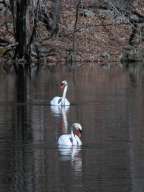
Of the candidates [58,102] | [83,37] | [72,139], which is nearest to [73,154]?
[72,139]

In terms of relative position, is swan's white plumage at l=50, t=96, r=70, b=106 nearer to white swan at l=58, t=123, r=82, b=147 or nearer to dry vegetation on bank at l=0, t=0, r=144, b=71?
white swan at l=58, t=123, r=82, b=147

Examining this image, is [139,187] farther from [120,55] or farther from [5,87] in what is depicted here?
[120,55]

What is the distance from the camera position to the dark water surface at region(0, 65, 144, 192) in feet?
58.6

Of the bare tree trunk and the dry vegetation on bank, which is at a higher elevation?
the bare tree trunk

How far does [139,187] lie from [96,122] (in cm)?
1024

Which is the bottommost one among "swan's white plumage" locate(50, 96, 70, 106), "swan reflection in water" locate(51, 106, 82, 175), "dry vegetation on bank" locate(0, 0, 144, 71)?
"dry vegetation on bank" locate(0, 0, 144, 71)

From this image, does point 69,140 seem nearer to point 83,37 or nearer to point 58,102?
point 58,102

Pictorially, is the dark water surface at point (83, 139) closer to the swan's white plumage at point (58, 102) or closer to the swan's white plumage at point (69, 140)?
the swan's white plumage at point (69, 140)

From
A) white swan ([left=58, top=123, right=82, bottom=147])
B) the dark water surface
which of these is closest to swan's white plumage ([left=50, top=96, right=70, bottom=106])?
the dark water surface

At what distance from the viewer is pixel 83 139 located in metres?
23.7

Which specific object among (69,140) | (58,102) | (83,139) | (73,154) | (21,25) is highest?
(69,140)

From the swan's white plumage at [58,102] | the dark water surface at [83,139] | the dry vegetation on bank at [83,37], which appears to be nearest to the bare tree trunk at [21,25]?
the dry vegetation on bank at [83,37]

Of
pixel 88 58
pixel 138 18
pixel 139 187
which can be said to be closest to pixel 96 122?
pixel 139 187

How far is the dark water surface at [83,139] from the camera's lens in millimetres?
17875
